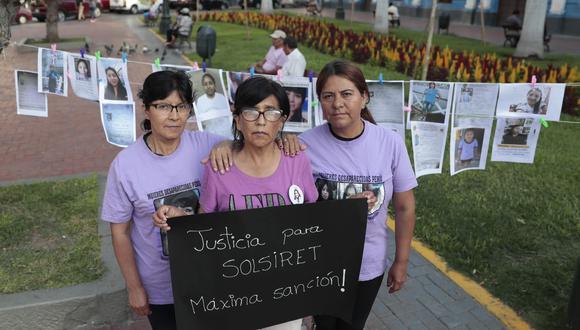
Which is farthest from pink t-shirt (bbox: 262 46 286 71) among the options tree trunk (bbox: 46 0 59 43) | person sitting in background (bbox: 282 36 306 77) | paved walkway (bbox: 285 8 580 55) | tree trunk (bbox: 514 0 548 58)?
paved walkway (bbox: 285 8 580 55)

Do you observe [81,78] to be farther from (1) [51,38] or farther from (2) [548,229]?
(1) [51,38]

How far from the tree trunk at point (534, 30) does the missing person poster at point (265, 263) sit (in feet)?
47.3

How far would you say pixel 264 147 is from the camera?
2.15 m

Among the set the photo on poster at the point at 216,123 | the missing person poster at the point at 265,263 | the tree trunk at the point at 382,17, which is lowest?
the missing person poster at the point at 265,263

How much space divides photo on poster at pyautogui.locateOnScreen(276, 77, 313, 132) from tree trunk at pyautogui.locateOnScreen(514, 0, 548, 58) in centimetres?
1264

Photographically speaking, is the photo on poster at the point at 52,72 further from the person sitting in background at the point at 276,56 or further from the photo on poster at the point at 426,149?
the person sitting in background at the point at 276,56

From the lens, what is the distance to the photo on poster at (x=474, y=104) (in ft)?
13.3

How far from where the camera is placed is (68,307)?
3.55m

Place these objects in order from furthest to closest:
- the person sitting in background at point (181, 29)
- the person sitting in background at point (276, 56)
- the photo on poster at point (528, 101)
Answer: the person sitting in background at point (181, 29)
the person sitting in background at point (276, 56)
the photo on poster at point (528, 101)

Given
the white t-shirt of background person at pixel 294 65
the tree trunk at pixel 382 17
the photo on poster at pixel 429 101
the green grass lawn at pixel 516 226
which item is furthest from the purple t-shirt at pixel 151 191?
the tree trunk at pixel 382 17

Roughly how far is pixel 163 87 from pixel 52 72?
2556 mm

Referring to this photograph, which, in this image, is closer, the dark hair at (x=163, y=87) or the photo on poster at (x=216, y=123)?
the dark hair at (x=163, y=87)

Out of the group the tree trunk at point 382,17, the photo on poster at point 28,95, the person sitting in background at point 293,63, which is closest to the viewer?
the photo on poster at point 28,95

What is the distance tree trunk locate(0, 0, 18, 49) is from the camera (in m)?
4.07
